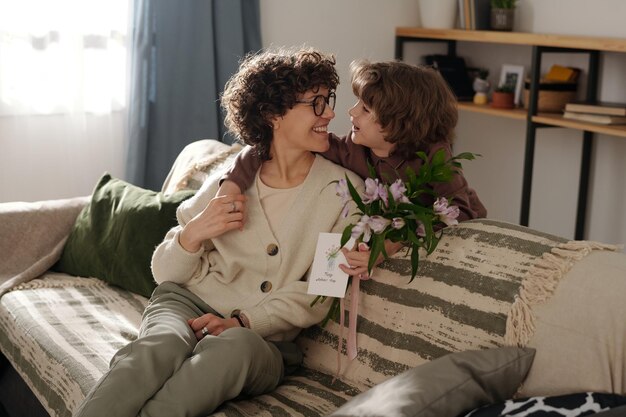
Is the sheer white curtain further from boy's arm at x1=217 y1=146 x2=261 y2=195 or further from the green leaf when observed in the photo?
the green leaf

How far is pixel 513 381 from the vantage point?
5.47ft

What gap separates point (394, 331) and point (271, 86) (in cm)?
64

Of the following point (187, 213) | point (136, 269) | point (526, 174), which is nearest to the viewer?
point (187, 213)

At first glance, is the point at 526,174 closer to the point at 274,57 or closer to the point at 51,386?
the point at 274,57

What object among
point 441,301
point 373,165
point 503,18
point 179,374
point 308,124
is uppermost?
point 503,18

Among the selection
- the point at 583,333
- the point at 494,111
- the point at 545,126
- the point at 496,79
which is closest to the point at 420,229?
the point at 583,333

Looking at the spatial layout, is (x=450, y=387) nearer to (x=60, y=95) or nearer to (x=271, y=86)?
(x=271, y=86)

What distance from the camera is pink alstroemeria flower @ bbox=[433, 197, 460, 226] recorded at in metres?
1.87

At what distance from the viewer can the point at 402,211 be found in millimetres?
1879

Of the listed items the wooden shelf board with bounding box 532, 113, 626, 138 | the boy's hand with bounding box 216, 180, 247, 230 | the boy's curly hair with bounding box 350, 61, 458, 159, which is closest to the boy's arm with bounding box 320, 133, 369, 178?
the boy's curly hair with bounding box 350, 61, 458, 159

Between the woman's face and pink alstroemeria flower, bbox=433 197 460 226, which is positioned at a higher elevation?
the woman's face

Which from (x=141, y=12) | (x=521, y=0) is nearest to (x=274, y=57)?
(x=141, y=12)

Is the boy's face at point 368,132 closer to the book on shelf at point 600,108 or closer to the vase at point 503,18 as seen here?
the book on shelf at point 600,108

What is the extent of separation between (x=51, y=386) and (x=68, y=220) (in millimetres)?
903
